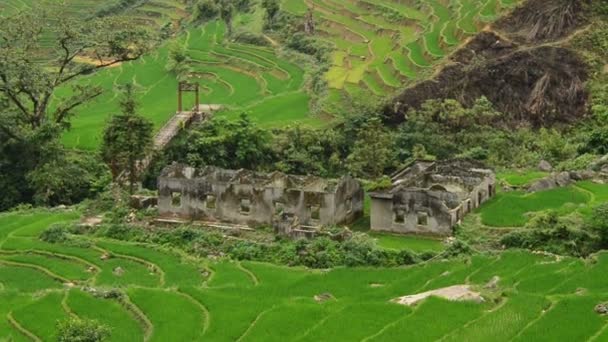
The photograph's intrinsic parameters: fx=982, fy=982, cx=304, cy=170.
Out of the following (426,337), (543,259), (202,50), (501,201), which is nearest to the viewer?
(426,337)

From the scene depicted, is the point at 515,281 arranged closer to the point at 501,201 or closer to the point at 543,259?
the point at 543,259

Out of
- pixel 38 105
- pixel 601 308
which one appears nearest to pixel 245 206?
pixel 601 308

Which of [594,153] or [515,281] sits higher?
[594,153]

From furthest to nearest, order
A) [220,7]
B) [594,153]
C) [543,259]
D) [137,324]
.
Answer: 1. [220,7]
2. [594,153]
3. [543,259]
4. [137,324]

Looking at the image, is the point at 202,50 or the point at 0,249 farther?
the point at 202,50

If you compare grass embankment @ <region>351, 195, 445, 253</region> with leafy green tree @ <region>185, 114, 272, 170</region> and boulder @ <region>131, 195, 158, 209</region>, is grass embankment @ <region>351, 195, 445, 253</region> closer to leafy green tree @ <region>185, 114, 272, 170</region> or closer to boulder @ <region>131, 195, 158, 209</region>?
boulder @ <region>131, 195, 158, 209</region>

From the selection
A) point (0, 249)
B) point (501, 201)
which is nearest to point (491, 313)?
point (501, 201)
